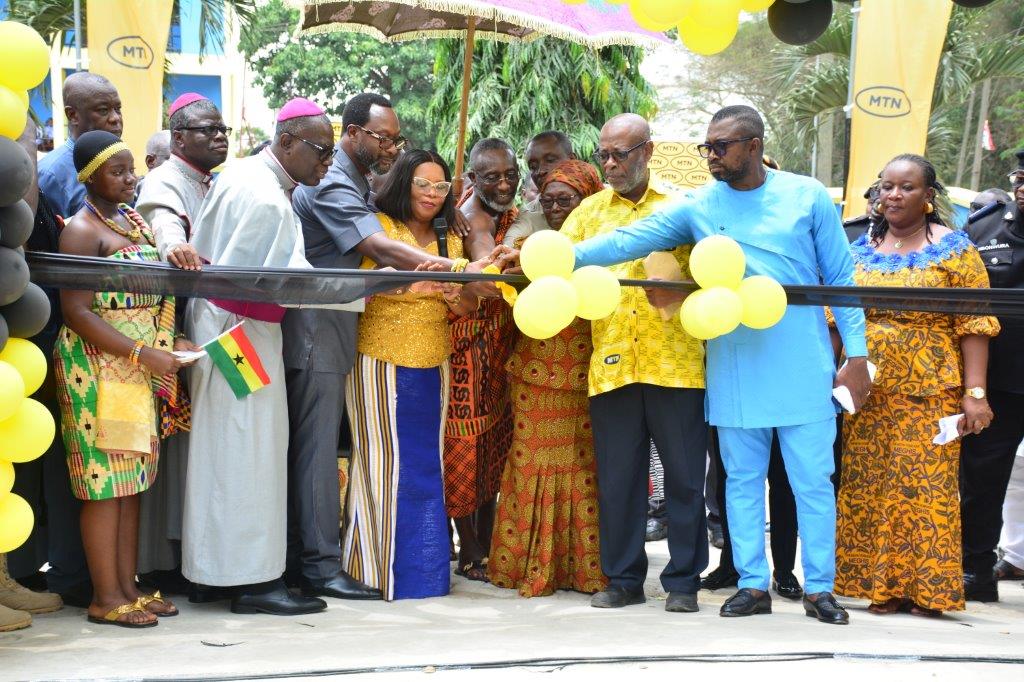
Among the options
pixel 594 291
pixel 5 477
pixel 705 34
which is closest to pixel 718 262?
pixel 594 291

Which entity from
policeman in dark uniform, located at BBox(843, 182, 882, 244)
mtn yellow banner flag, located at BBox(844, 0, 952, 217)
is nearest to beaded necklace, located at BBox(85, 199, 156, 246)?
policeman in dark uniform, located at BBox(843, 182, 882, 244)

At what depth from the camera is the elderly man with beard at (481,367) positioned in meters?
5.65

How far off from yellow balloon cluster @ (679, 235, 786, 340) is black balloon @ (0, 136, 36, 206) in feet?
8.30

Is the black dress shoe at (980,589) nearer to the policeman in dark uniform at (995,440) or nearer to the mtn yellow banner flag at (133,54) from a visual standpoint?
the policeman in dark uniform at (995,440)

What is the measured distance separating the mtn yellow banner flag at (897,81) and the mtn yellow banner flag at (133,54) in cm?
667

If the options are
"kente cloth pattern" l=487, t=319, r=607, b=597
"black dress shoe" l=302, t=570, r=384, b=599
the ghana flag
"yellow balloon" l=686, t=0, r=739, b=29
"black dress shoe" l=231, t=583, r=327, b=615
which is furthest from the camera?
"kente cloth pattern" l=487, t=319, r=607, b=597

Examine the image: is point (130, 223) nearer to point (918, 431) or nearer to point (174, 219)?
point (174, 219)

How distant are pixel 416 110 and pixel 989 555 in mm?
25057

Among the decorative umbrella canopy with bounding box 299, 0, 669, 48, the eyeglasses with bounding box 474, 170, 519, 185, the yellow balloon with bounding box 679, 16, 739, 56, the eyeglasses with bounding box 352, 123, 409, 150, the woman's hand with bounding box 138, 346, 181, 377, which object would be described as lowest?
the woman's hand with bounding box 138, 346, 181, 377

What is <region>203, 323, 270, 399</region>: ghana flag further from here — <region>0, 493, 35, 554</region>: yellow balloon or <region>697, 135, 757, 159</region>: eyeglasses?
<region>697, 135, 757, 159</region>: eyeglasses

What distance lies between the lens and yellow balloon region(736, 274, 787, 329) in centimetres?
462

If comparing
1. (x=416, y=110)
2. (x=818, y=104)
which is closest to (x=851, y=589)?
(x=818, y=104)

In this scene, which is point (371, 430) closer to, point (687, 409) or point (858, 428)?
point (687, 409)

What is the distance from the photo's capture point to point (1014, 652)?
4.52 metres
